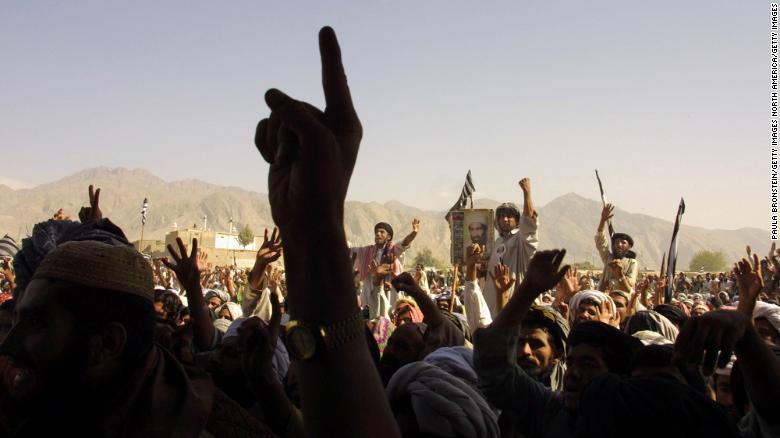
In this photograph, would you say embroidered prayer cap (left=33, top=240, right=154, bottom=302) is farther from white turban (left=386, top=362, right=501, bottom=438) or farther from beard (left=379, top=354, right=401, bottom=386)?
beard (left=379, top=354, right=401, bottom=386)

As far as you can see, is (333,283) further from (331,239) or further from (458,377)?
(458,377)

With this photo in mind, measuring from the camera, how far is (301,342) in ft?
4.09

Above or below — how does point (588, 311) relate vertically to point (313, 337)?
below

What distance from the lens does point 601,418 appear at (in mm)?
1960

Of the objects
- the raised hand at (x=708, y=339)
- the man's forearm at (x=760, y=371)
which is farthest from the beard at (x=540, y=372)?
the raised hand at (x=708, y=339)

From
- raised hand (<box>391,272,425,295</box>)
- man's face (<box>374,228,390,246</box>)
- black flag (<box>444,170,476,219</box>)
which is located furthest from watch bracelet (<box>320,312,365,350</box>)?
black flag (<box>444,170,476,219</box>)

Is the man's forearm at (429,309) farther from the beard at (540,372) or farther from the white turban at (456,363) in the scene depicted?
the white turban at (456,363)

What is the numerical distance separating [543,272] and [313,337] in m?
1.31

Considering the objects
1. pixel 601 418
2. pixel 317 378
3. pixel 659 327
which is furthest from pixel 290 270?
pixel 659 327

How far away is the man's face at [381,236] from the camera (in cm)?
951

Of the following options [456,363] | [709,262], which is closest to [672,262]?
[456,363]

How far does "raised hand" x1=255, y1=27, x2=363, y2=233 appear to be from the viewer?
124cm

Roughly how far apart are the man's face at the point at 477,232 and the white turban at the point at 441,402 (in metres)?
12.8

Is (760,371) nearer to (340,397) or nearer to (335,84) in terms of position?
(340,397)
